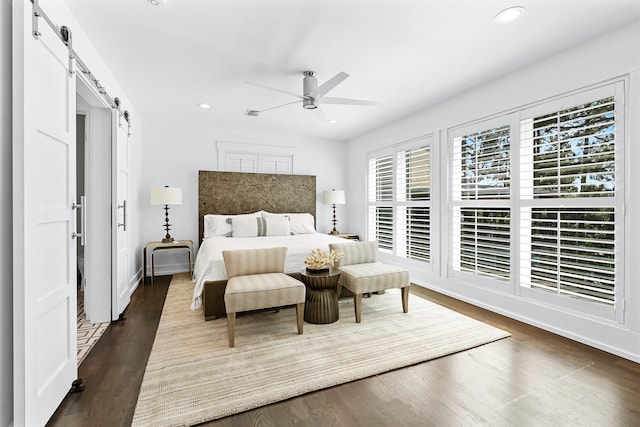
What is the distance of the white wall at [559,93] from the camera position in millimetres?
2305

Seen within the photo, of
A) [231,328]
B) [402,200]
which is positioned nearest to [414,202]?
[402,200]

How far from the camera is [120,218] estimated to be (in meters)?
3.19

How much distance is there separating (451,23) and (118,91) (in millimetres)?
3428

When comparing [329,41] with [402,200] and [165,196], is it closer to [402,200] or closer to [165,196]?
[402,200]

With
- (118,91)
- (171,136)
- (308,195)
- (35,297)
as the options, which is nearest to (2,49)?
(35,297)

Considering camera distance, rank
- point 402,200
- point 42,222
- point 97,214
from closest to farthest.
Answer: point 42,222 < point 97,214 < point 402,200

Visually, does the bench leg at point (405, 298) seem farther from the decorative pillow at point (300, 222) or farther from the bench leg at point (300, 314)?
the decorative pillow at point (300, 222)

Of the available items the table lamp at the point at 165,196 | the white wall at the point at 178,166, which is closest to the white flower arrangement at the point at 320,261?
the table lamp at the point at 165,196

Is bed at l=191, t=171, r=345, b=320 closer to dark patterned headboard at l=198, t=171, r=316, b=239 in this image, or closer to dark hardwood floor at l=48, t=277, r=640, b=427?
dark patterned headboard at l=198, t=171, r=316, b=239

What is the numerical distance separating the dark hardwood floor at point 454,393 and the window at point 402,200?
213cm

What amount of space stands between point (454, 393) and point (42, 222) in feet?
8.40

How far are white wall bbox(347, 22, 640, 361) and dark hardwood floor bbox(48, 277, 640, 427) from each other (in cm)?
21

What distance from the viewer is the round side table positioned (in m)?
2.91

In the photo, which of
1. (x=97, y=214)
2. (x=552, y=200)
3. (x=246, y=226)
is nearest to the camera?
(x=552, y=200)
